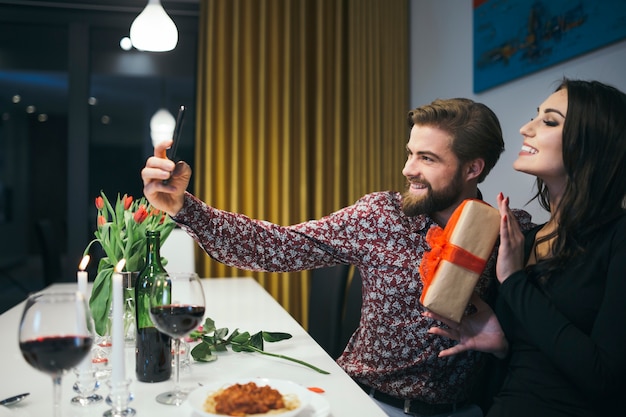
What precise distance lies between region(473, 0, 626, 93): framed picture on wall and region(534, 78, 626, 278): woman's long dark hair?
61cm

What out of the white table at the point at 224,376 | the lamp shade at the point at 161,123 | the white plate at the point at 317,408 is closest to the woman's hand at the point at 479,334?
the white table at the point at 224,376

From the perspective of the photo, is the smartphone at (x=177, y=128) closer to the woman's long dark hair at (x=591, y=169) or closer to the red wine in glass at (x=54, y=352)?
the red wine in glass at (x=54, y=352)

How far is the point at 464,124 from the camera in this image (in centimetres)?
163

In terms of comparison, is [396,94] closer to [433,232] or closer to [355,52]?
[355,52]

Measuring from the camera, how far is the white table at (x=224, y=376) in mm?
971

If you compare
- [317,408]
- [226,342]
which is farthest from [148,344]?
[317,408]

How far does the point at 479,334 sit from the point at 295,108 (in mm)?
2397

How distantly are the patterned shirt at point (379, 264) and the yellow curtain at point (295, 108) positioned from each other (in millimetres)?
1757

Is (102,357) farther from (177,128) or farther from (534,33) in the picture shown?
(534,33)

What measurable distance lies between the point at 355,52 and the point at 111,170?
2.18 meters

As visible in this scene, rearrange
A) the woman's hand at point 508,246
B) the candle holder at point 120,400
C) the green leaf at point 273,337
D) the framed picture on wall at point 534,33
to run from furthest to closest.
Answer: the framed picture on wall at point 534,33, the green leaf at point 273,337, the woman's hand at point 508,246, the candle holder at point 120,400

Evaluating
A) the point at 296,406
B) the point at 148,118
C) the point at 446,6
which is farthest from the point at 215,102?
the point at 296,406

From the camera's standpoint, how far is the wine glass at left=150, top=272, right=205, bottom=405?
3.12 ft

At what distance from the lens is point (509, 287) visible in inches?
47.9
